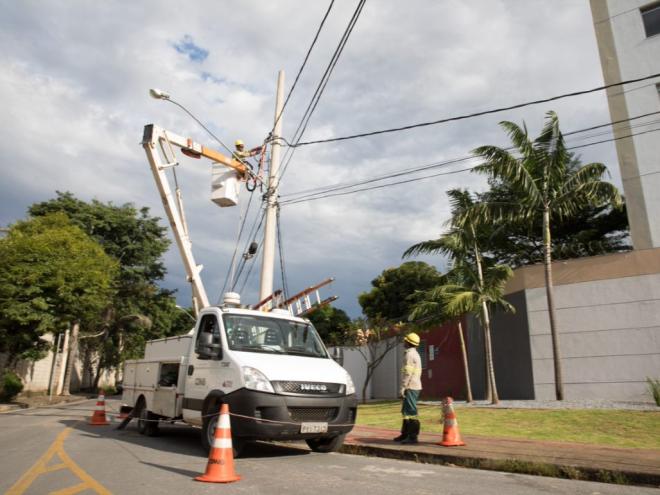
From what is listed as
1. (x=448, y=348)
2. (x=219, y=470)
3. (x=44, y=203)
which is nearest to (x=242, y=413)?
(x=219, y=470)

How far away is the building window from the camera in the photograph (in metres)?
17.4

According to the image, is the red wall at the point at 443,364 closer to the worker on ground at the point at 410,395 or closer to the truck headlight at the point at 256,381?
the worker on ground at the point at 410,395

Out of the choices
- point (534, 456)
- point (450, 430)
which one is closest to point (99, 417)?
point (450, 430)

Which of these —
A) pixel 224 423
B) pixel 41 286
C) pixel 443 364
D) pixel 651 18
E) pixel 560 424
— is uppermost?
pixel 651 18

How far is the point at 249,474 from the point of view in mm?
5918

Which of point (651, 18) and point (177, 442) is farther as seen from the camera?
point (651, 18)

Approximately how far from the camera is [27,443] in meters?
9.03

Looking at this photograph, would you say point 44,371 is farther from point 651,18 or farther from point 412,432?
point 651,18

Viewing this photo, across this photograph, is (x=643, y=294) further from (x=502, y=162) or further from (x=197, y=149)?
(x=197, y=149)

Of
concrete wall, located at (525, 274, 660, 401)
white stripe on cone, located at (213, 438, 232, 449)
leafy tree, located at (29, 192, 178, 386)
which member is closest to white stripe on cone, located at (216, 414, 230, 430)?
white stripe on cone, located at (213, 438, 232, 449)

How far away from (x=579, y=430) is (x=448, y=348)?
38.7 ft

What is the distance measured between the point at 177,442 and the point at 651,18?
19.7m

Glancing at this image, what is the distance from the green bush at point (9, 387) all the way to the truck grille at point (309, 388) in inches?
902

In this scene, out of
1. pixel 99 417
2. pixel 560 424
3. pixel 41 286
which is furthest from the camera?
pixel 41 286
